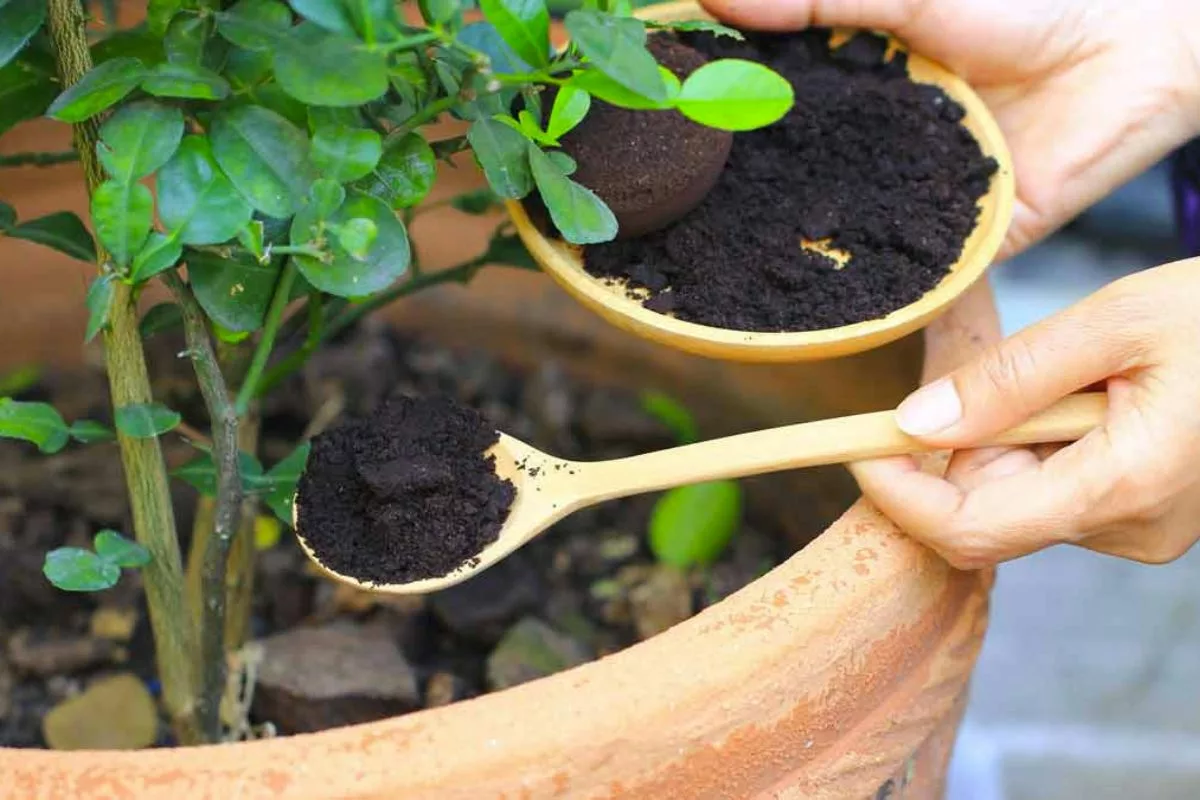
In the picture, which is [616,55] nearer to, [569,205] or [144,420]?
[569,205]

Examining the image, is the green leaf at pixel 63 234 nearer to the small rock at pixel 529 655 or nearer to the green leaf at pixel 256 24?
the green leaf at pixel 256 24

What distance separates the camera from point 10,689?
96cm

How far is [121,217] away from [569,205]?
210mm

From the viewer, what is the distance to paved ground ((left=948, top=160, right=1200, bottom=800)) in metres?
1.29

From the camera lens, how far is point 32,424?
2.07 feet

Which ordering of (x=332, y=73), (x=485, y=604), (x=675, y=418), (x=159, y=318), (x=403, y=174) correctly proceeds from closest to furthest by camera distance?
(x=332, y=73)
(x=403, y=174)
(x=159, y=318)
(x=485, y=604)
(x=675, y=418)

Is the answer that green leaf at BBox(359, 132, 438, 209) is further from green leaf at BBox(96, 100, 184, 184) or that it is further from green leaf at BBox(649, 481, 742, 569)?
green leaf at BBox(649, 481, 742, 569)

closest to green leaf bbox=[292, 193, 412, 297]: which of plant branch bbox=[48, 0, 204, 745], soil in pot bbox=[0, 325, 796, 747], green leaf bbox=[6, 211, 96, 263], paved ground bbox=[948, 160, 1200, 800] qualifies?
plant branch bbox=[48, 0, 204, 745]

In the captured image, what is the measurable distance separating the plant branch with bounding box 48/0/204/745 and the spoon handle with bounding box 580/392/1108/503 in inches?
9.2

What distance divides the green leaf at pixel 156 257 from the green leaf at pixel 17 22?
4.2 inches

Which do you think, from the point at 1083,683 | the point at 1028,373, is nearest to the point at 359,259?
the point at 1028,373

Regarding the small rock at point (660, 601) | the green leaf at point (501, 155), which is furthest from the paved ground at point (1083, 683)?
the green leaf at point (501, 155)

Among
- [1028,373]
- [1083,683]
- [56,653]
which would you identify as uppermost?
[1028,373]

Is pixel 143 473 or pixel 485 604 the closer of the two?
pixel 143 473
